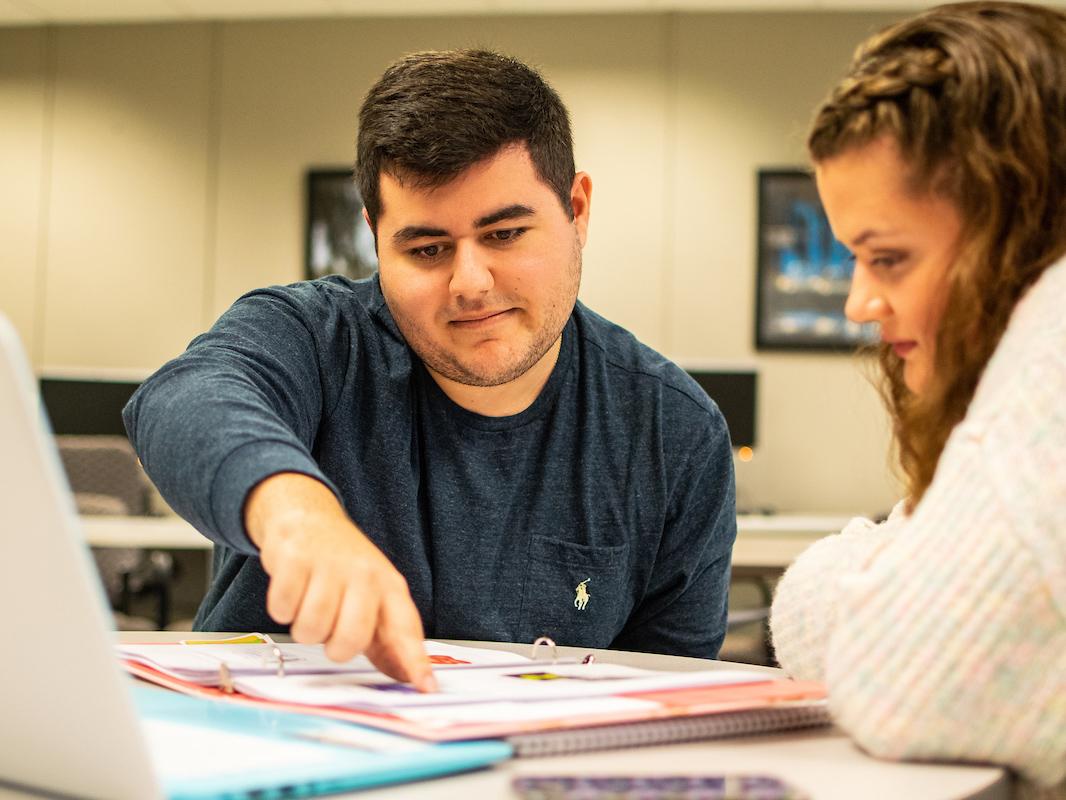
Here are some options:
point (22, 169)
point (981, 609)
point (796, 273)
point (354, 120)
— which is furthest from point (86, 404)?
point (981, 609)

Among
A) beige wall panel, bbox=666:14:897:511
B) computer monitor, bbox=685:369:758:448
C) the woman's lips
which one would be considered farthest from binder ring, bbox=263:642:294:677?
beige wall panel, bbox=666:14:897:511

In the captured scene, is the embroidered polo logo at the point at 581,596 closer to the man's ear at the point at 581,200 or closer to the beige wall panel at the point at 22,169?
the man's ear at the point at 581,200

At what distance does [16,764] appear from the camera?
618mm

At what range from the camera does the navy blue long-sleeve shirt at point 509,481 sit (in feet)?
4.56

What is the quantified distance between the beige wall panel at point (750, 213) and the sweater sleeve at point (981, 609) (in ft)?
14.7

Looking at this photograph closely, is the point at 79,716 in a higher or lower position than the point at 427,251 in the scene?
lower

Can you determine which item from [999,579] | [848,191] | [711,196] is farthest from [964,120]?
[711,196]

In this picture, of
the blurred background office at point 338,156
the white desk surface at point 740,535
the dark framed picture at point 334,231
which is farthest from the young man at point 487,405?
the dark framed picture at point 334,231

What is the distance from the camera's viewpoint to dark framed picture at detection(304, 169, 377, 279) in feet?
17.7

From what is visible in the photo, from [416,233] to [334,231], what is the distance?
4.18 metres

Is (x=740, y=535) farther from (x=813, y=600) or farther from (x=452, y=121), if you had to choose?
(x=813, y=600)

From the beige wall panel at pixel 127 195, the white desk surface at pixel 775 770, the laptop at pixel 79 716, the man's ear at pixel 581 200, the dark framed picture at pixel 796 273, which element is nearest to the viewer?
the laptop at pixel 79 716

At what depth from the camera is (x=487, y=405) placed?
58.9 inches

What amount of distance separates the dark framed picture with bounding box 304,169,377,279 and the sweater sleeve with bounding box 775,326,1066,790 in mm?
4823
